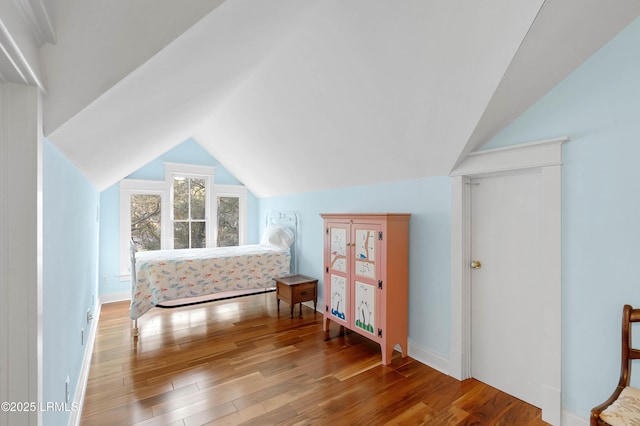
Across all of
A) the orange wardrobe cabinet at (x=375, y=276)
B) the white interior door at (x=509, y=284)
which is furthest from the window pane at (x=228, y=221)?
the white interior door at (x=509, y=284)

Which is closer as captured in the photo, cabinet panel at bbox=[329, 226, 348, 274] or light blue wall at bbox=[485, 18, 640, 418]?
light blue wall at bbox=[485, 18, 640, 418]

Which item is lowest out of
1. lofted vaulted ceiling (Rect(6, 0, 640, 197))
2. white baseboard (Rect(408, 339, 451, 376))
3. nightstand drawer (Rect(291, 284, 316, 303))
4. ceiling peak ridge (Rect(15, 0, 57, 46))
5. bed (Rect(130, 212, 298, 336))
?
white baseboard (Rect(408, 339, 451, 376))

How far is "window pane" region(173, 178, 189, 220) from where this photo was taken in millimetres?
5277

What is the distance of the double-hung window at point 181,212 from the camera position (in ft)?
15.9

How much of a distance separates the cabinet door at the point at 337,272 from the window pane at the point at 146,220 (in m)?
3.44

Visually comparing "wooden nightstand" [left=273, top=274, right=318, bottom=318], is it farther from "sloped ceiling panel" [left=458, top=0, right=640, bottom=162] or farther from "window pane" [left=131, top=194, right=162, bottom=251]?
"sloped ceiling panel" [left=458, top=0, right=640, bottom=162]

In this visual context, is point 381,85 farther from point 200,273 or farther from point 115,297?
point 115,297

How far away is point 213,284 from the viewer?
12.2 ft

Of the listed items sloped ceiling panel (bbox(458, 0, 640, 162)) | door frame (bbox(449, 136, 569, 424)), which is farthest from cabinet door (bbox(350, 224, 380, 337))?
sloped ceiling panel (bbox(458, 0, 640, 162))

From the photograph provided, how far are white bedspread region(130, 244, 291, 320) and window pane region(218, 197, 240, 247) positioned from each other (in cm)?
180

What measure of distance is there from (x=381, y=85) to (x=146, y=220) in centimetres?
461

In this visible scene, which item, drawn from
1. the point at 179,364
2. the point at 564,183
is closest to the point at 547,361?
the point at 564,183

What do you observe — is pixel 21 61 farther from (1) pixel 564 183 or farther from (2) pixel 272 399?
(1) pixel 564 183

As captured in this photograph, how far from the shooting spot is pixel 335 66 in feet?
7.70
